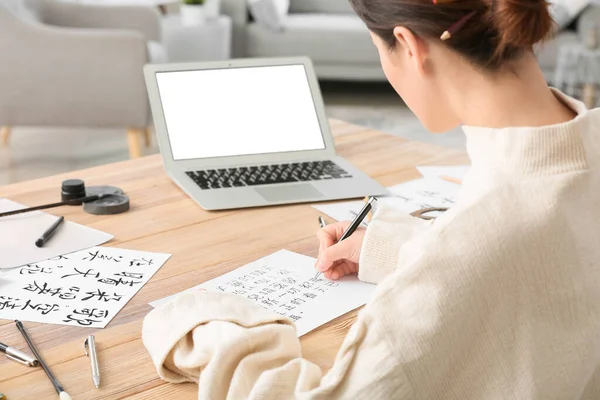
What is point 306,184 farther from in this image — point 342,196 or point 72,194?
point 72,194

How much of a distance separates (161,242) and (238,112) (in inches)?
16.8

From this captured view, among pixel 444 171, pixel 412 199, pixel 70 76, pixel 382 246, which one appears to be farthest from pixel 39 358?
pixel 70 76

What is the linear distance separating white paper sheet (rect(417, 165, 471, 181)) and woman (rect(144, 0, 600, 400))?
0.69m

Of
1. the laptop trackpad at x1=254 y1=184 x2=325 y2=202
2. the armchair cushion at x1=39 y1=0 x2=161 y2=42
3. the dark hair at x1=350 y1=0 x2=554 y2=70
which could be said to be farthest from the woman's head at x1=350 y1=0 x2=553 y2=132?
the armchair cushion at x1=39 y1=0 x2=161 y2=42

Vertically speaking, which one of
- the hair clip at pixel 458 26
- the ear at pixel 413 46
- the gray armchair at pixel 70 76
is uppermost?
the hair clip at pixel 458 26

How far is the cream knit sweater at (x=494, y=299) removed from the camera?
0.71 meters

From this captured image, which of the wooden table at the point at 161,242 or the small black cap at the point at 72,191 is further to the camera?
the small black cap at the point at 72,191

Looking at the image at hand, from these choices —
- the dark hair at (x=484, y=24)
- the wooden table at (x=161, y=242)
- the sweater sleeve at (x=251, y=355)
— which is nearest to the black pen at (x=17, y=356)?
the wooden table at (x=161, y=242)

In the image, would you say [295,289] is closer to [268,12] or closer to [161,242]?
[161,242]

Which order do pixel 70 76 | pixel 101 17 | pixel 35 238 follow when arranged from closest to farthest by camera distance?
pixel 35 238 < pixel 70 76 < pixel 101 17

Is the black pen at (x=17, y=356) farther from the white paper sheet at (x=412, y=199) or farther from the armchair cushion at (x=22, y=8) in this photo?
the armchair cushion at (x=22, y=8)

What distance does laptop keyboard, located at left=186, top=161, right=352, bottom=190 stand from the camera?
148 centimetres

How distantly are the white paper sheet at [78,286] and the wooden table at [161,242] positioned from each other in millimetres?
18

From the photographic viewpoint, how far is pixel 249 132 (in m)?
1.59
